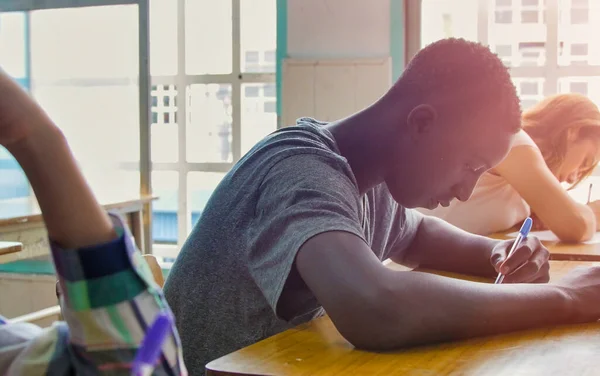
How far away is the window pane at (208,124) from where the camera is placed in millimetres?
3873

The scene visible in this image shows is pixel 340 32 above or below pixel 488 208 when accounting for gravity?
above

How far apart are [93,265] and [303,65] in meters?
3.14

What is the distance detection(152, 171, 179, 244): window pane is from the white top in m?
1.82

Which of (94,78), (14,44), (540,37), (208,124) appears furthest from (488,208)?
(14,44)

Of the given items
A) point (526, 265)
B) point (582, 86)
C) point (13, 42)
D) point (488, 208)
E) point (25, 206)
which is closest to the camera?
point (526, 265)

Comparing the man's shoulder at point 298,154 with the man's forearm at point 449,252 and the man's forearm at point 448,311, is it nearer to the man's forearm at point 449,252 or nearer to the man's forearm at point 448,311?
the man's forearm at point 448,311

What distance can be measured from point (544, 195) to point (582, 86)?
1228 millimetres

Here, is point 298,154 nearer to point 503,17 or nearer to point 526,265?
point 526,265

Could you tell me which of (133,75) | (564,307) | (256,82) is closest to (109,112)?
(133,75)

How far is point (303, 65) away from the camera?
3.56m

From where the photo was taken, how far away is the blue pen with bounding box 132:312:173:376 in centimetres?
47

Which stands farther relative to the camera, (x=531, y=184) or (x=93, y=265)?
(x=531, y=184)

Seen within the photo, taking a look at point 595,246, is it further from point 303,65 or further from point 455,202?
point 303,65

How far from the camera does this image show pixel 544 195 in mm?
2330
